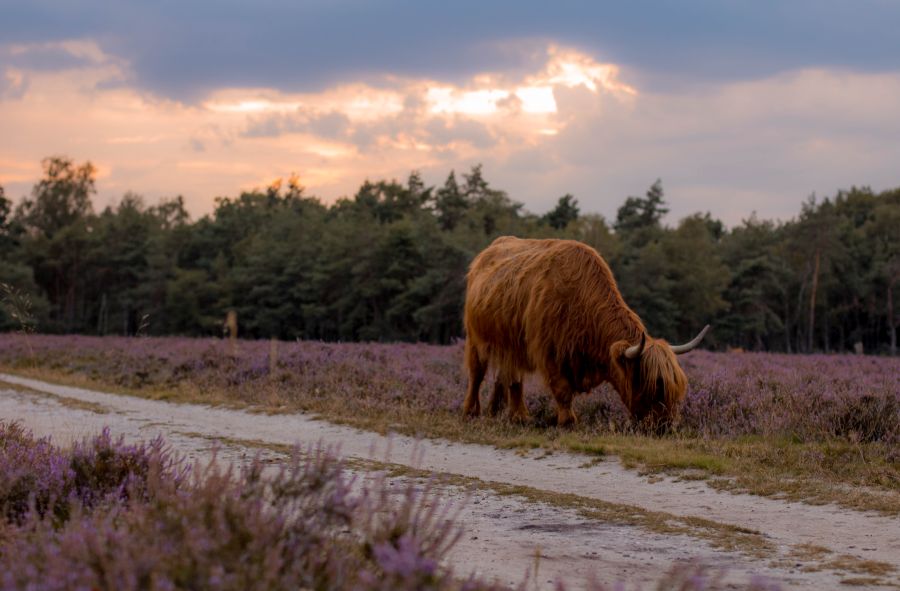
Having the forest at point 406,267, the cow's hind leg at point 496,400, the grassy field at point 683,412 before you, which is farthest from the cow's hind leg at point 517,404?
the forest at point 406,267

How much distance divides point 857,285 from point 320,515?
76.8m

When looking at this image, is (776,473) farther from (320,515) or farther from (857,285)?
(857,285)

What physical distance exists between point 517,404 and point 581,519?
19.8 feet

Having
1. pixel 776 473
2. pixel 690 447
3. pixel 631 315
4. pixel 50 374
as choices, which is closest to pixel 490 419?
pixel 631 315

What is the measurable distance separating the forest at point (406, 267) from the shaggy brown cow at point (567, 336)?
4650 cm

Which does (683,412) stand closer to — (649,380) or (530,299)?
(649,380)

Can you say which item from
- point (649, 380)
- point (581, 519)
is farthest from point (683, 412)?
point (581, 519)

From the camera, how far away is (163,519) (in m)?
4.23

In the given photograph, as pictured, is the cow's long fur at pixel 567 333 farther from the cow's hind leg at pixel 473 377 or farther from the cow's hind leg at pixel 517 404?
the cow's hind leg at pixel 473 377

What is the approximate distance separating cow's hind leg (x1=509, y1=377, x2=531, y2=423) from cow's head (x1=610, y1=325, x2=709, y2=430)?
179 centimetres

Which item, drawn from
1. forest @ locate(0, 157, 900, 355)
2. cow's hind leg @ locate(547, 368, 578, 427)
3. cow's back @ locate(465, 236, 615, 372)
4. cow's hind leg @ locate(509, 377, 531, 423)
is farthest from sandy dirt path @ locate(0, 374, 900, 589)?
forest @ locate(0, 157, 900, 355)

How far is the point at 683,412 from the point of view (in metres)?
12.6

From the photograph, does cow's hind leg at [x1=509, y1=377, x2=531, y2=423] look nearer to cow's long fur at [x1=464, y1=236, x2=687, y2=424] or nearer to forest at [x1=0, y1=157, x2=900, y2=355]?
cow's long fur at [x1=464, y1=236, x2=687, y2=424]

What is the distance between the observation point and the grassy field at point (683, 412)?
9.49m
